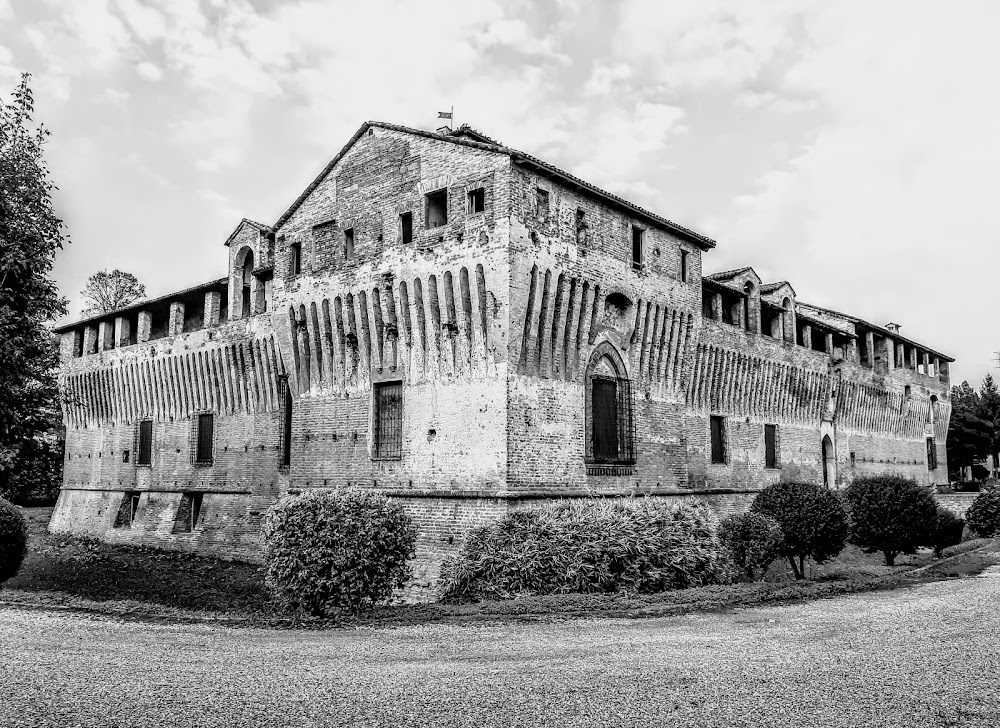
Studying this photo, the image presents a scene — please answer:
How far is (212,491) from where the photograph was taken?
87.3 ft

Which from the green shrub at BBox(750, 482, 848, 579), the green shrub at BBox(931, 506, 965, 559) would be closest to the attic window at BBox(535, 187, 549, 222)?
the green shrub at BBox(750, 482, 848, 579)

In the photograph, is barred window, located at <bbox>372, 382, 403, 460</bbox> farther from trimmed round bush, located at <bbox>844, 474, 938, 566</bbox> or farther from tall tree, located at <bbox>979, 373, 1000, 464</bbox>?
tall tree, located at <bbox>979, 373, 1000, 464</bbox>

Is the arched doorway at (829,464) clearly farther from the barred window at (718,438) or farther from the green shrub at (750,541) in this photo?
the green shrub at (750,541)

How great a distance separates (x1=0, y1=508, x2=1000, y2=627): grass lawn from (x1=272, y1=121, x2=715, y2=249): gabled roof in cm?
905

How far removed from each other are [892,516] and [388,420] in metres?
12.9

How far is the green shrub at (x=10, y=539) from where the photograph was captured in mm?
18094

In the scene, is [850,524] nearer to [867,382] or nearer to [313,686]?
[313,686]

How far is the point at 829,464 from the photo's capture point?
1286 inches

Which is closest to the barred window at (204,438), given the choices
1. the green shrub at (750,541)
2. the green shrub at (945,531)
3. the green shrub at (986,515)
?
the green shrub at (750,541)

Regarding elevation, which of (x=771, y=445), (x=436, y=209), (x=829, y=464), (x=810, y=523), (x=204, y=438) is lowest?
(x=810, y=523)

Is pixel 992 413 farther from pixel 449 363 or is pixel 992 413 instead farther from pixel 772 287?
pixel 449 363

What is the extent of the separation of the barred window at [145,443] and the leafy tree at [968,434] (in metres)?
53.2

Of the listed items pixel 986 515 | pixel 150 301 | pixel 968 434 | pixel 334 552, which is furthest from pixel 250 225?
pixel 968 434

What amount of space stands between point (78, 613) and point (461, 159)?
1185cm
